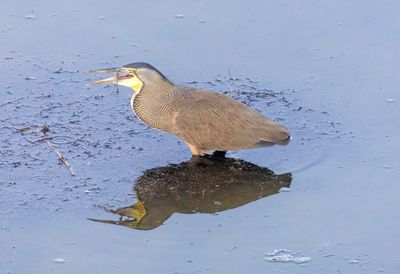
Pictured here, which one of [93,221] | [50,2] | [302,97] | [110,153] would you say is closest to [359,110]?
[302,97]

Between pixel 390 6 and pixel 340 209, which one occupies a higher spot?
pixel 390 6

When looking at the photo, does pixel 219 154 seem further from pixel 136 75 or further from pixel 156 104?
pixel 136 75

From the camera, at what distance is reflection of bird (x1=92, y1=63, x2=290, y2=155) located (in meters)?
7.07

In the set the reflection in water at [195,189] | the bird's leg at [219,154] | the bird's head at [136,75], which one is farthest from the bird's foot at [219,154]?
the bird's head at [136,75]

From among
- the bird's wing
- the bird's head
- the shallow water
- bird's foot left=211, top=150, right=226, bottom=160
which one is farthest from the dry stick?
bird's foot left=211, top=150, right=226, bottom=160

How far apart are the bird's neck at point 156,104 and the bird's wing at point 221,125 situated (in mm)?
64

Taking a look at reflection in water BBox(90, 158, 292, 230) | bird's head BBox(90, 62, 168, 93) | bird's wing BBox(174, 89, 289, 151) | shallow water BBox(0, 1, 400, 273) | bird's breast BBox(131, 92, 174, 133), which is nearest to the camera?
shallow water BBox(0, 1, 400, 273)

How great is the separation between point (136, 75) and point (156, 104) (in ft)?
0.83

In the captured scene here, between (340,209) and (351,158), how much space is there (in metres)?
0.71

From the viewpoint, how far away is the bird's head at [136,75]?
23.8 feet

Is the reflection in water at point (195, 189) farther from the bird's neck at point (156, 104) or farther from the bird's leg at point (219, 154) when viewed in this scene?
the bird's neck at point (156, 104)

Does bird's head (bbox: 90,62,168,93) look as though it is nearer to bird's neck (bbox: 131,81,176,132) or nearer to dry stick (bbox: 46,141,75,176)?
bird's neck (bbox: 131,81,176,132)

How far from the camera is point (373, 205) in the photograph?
6.52 metres

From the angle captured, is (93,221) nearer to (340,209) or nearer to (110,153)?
(110,153)
